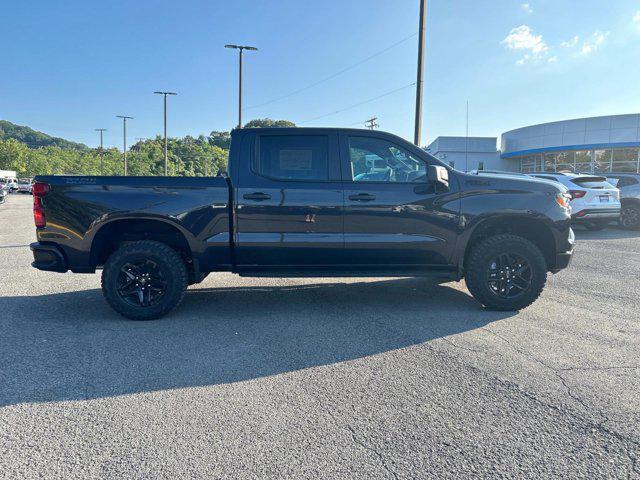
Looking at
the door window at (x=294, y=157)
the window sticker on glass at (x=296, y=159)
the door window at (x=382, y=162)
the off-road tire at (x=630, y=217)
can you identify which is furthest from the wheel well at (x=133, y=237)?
the off-road tire at (x=630, y=217)

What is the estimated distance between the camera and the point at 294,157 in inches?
187

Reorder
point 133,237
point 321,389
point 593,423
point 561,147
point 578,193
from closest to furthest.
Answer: point 593,423, point 321,389, point 133,237, point 578,193, point 561,147

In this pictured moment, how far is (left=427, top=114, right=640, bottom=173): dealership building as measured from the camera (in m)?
28.3

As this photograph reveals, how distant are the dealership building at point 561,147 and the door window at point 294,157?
23013mm

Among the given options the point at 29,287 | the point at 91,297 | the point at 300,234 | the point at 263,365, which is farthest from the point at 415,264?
the point at 29,287

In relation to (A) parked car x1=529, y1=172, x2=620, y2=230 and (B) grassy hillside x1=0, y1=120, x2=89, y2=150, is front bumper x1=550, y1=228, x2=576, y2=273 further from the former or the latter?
(B) grassy hillside x1=0, y1=120, x2=89, y2=150

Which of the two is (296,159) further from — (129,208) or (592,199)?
(592,199)

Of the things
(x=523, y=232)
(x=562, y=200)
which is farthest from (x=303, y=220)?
(x=562, y=200)

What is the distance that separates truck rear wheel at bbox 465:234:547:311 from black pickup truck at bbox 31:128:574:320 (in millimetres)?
11

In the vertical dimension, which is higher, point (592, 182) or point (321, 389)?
point (592, 182)

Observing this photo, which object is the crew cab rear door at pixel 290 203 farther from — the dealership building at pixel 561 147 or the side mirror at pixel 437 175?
the dealership building at pixel 561 147

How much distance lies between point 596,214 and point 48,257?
474 inches

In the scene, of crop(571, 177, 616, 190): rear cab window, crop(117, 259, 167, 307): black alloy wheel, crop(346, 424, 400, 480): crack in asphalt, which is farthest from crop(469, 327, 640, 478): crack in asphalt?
crop(571, 177, 616, 190): rear cab window

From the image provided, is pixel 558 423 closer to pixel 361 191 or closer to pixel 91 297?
pixel 361 191
